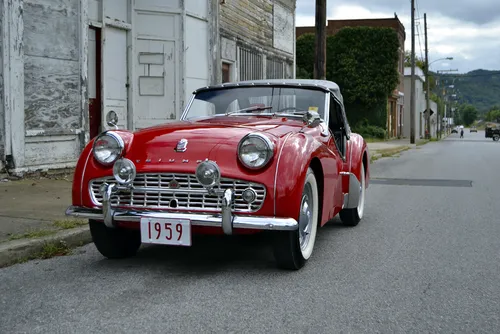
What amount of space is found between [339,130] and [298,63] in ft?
123

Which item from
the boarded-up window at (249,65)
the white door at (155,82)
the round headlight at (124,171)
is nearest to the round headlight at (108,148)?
the round headlight at (124,171)

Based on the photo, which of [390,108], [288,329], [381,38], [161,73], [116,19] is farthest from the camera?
[390,108]

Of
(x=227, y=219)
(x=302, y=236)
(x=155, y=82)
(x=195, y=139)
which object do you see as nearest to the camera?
(x=227, y=219)

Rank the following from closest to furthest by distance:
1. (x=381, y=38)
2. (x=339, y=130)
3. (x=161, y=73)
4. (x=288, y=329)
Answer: (x=288, y=329)
(x=339, y=130)
(x=161, y=73)
(x=381, y=38)

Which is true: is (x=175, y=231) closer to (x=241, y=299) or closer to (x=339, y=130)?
(x=241, y=299)

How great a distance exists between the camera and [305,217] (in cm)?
479

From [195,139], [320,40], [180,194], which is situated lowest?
[180,194]

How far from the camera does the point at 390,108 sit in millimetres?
47219

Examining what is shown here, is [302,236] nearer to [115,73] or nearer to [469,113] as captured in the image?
[115,73]

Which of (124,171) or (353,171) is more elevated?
(124,171)

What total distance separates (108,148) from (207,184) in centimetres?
92

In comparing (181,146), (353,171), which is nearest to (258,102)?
(353,171)

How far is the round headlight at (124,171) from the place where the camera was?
4.38 metres

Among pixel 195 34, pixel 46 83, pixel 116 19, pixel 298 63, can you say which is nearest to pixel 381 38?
pixel 298 63
